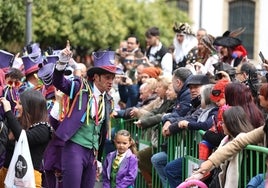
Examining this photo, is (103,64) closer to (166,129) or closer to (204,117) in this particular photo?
(204,117)

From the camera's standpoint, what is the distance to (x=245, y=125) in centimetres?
1005

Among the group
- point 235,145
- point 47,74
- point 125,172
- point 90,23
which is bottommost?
point 125,172

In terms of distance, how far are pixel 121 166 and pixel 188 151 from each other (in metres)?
1.02

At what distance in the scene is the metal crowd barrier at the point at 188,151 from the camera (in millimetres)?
9789

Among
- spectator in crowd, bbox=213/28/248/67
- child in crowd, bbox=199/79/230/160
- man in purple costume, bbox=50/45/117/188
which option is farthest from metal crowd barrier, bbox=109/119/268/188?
spectator in crowd, bbox=213/28/248/67

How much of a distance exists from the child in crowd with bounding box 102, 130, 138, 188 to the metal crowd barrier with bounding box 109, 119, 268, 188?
18.9 inches

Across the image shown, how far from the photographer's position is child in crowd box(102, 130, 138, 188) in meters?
12.6

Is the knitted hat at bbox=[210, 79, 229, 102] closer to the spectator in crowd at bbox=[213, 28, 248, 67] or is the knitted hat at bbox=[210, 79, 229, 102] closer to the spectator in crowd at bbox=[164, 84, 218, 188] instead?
the spectator in crowd at bbox=[164, 84, 218, 188]

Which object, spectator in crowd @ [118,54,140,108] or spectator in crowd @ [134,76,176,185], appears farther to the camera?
spectator in crowd @ [118,54,140,108]

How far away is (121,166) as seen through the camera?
1267 centimetres

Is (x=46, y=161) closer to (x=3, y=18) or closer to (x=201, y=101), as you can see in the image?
(x=201, y=101)

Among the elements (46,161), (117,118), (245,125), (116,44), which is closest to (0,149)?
(46,161)

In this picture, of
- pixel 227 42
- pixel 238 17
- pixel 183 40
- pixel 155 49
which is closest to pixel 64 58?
pixel 227 42

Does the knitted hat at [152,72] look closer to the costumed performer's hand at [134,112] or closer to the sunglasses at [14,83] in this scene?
the costumed performer's hand at [134,112]
